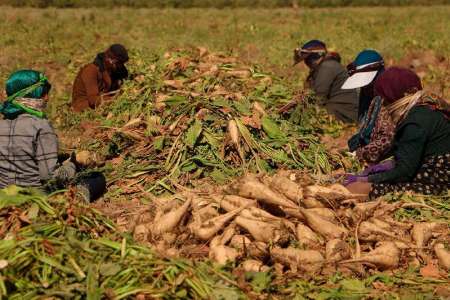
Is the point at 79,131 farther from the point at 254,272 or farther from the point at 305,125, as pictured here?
the point at 254,272

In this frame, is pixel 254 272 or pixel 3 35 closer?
pixel 254 272

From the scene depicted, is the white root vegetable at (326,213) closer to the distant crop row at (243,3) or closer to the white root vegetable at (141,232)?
the white root vegetable at (141,232)

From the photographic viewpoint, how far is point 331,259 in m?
3.02

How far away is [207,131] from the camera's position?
461 centimetres

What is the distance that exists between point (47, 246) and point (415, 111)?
2580 mm

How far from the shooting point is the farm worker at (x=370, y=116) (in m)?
4.30

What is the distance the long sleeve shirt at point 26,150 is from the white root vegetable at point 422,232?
2419mm

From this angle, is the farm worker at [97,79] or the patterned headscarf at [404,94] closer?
the patterned headscarf at [404,94]

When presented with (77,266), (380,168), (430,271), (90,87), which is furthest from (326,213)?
(90,87)

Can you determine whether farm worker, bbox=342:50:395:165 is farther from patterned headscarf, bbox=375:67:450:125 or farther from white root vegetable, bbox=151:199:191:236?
white root vegetable, bbox=151:199:191:236

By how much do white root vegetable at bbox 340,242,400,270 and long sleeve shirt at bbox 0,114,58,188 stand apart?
81.8 inches

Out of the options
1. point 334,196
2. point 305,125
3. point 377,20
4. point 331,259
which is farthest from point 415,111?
point 377,20

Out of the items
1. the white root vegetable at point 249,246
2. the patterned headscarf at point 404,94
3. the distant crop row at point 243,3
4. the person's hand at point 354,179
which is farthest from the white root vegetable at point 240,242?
the distant crop row at point 243,3

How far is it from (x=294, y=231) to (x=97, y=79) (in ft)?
13.5
